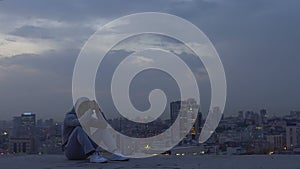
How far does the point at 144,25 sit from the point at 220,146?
A: 170 inches

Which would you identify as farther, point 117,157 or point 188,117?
point 188,117

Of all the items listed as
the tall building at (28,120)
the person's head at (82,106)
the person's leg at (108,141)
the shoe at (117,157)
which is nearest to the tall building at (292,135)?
the shoe at (117,157)

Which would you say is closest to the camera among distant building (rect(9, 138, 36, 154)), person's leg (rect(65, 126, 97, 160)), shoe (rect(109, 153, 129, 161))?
person's leg (rect(65, 126, 97, 160))

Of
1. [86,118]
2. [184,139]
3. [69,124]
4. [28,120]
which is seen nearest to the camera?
[86,118]

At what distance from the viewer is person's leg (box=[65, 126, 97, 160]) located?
6.37 meters

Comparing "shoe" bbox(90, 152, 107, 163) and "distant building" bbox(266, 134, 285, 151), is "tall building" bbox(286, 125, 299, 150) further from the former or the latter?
"shoe" bbox(90, 152, 107, 163)

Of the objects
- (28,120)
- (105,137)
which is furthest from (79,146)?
(28,120)

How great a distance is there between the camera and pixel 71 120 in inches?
253

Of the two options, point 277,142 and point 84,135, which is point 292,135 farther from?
point 84,135

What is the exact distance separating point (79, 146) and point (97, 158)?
472 mm

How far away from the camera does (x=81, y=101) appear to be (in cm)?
649

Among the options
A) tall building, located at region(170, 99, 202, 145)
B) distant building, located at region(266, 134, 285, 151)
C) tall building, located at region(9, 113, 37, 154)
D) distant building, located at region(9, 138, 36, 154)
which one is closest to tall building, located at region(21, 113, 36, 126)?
tall building, located at region(9, 113, 37, 154)

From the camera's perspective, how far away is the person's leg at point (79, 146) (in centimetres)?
637

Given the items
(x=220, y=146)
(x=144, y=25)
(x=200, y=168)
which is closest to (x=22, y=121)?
(x=144, y=25)
